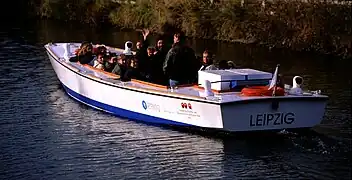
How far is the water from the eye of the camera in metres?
12.5

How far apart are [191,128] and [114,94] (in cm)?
223

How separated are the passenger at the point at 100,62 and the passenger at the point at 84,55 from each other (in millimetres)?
618

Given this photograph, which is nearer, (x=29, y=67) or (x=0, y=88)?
(x=0, y=88)

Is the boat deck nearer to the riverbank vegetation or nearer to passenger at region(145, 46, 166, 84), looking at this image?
passenger at region(145, 46, 166, 84)

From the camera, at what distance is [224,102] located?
13.6m

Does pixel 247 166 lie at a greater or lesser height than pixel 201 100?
lesser

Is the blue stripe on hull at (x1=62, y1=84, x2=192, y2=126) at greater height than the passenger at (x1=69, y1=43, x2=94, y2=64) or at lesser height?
lesser

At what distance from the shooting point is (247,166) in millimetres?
12703

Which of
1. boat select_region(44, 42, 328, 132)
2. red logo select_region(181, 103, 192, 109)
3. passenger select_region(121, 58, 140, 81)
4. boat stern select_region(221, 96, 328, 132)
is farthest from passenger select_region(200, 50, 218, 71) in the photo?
boat stern select_region(221, 96, 328, 132)

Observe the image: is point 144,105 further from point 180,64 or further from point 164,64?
point 180,64

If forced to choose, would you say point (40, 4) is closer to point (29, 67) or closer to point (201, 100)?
point (29, 67)

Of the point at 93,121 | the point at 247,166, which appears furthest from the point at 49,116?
the point at 247,166

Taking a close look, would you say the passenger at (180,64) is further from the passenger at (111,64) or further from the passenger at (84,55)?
the passenger at (84,55)

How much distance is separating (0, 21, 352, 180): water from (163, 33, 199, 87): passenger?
1.13 meters
